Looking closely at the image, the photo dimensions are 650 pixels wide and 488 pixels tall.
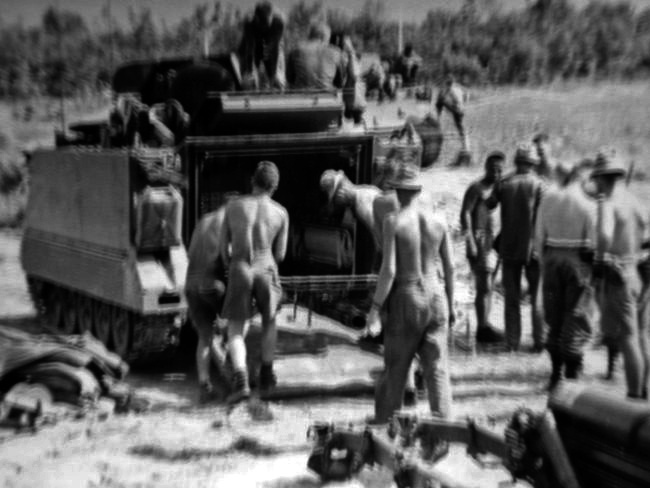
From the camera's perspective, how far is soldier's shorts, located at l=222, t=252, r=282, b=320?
5.39 m

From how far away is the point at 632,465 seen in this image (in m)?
3.06

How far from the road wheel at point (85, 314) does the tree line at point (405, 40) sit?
A: 1915 mm

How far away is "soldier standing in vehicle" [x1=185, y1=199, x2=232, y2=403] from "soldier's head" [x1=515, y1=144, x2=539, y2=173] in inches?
85.7

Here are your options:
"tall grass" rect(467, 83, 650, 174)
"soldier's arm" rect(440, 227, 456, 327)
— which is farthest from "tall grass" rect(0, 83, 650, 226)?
"soldier's arm" rect(440, 227, 456, 327)

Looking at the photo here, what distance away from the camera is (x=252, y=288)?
548 cm

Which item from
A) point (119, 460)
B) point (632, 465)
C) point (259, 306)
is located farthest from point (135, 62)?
point (632, 465)

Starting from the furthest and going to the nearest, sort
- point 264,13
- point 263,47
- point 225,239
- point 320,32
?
point 263,47
point 320,32
point 264,13
point 225,239

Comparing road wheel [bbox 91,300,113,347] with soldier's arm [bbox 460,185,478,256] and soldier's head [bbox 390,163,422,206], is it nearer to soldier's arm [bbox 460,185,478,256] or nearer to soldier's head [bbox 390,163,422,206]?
soldier's arm [bbox 460,185,478,256]

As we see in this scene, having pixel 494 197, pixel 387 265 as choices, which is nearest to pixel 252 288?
pixel 387 265

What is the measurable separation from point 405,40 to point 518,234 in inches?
58.4

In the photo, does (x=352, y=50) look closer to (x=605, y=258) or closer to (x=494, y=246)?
(x=494, y=246)

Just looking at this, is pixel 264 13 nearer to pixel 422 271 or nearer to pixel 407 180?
pixel 407 180

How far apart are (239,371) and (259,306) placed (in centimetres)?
49

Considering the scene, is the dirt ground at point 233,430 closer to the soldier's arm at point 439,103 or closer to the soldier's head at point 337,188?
the soldier's arm at point 439,103
